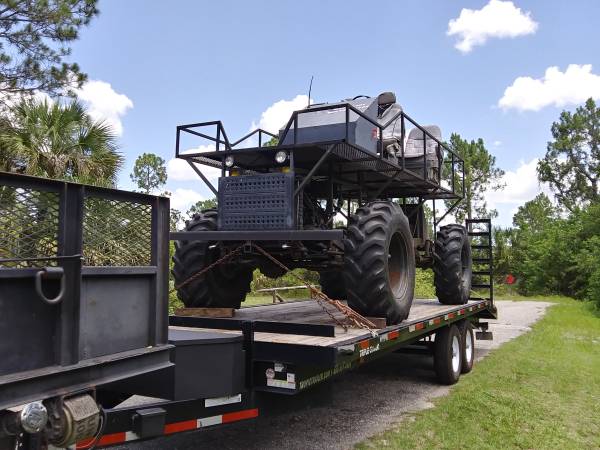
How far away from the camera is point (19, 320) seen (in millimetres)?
2340

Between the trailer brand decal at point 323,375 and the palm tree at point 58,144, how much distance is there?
7070 mm

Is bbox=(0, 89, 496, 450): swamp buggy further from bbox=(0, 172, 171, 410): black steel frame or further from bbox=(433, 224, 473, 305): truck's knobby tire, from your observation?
bbox=(433, 224, 473, 305): truck's knobby tire

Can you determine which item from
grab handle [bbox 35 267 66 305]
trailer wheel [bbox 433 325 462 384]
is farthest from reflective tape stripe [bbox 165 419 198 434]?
trailer wheel [bbox 433 325 462 384]

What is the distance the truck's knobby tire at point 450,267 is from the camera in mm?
8750

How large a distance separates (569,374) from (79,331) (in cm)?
762

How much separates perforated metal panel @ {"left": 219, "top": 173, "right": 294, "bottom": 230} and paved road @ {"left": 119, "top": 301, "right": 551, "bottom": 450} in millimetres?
1777

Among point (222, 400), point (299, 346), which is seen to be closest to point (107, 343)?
point (222, 400)

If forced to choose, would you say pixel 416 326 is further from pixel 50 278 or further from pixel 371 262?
pixel 50 278

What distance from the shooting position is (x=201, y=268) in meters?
5.98

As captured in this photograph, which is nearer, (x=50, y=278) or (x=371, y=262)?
(x=50, y=278)

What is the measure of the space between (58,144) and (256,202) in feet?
21.3

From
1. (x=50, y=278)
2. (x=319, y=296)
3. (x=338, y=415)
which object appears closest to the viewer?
(x=50, y=278)

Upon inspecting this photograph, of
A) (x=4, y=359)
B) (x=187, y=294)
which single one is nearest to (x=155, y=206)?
(x=4, y=359)

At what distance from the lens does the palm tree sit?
996 centimetres
